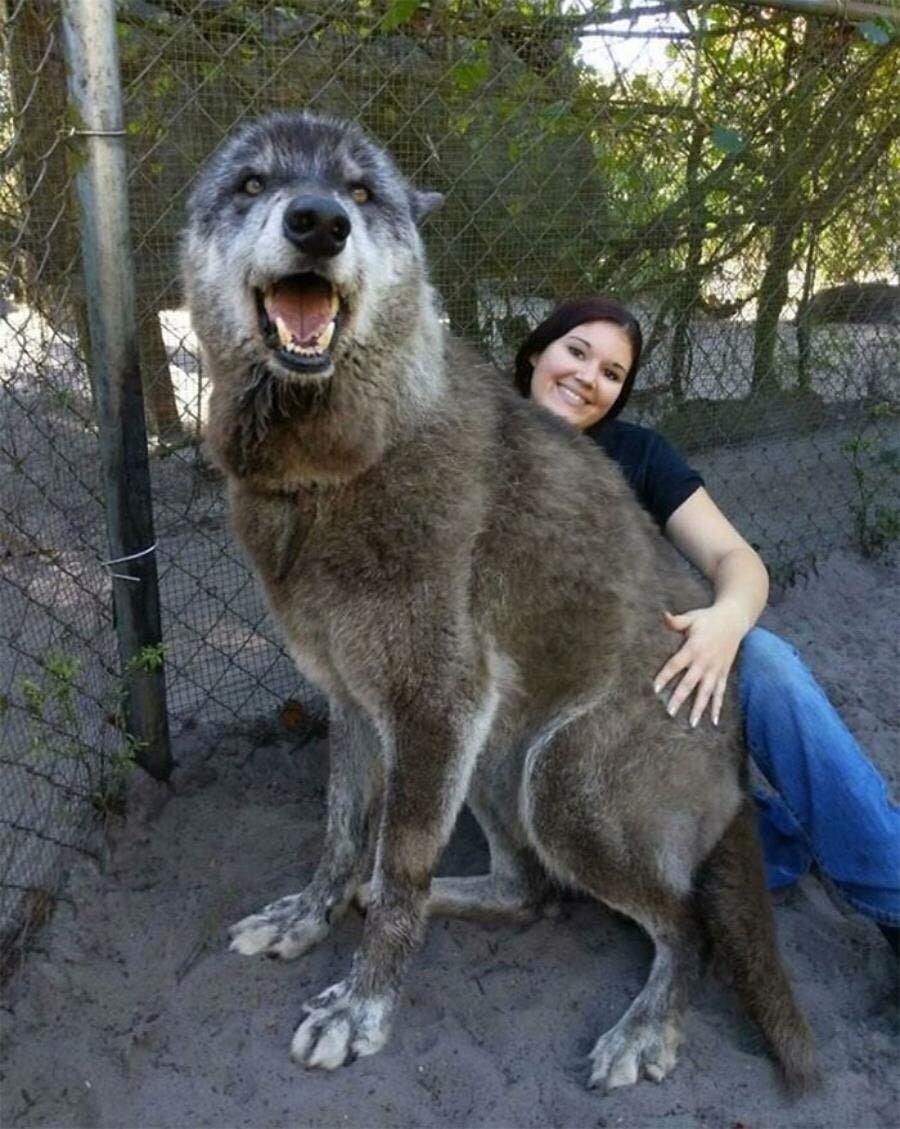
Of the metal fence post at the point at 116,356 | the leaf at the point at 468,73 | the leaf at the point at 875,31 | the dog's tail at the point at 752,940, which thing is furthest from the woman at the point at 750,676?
the leaf at the point at 875,31

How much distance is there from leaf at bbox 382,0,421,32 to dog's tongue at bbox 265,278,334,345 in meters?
1.55

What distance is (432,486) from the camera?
2.38m

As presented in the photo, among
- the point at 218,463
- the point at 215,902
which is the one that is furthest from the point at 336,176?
the point at 215,902

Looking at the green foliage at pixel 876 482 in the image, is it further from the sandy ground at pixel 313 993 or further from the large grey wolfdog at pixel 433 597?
the large grey wolfdog at pixel 433 597

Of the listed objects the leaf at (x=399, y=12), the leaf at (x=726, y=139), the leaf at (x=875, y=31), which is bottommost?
the leaf at (x=726, y=139)

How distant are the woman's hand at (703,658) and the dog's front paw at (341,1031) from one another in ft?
3.28

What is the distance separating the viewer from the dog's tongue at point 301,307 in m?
2.21

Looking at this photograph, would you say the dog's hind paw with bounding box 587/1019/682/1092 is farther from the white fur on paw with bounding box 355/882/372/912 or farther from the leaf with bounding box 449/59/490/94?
the leaf with bounding box 449/59/490/94

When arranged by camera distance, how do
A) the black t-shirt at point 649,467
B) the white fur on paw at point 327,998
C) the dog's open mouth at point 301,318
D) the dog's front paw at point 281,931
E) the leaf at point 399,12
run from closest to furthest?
the dog's open mouth at point 301,318, the white fur on paw at point 327,998, the dog's front paw at point 281,931, the black t-shirt at point 649,467, the leaf at point 399,12

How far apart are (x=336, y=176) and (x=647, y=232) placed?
2.39 meters

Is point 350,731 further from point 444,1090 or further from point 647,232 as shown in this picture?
point 647,232

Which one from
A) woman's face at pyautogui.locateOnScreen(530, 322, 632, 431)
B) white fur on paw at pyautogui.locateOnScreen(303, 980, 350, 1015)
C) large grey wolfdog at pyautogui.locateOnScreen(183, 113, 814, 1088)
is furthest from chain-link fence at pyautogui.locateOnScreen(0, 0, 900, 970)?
woman's face at pyautogui.locateOnScreen(530, 322, 632, 431)

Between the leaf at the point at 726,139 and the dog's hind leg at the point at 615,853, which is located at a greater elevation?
the leaf at the point at 726,139

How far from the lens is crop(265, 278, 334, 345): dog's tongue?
2.21 m
